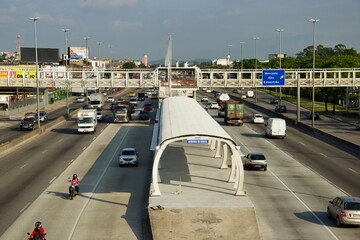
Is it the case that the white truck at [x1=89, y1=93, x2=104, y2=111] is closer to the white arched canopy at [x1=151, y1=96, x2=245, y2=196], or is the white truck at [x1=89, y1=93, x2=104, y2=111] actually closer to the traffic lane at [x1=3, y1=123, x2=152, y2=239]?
the traffic lane at [x1=3, y1=123, x2=152, y2=239]

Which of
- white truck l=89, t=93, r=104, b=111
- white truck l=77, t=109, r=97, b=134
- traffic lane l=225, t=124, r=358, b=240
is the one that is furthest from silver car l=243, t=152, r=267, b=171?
white truck l=89, t=93, r=104, b=111

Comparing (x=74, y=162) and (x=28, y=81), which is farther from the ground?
(x=28, y=81)

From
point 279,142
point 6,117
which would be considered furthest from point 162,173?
point 6,117

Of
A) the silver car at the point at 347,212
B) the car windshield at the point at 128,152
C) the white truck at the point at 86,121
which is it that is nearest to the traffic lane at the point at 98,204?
the car windshield at the point at 128,152

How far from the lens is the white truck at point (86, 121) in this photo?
65875 millimetres

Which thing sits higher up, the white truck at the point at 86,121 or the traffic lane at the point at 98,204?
the white truck at the point at 86,121

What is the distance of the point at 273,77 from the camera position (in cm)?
7712

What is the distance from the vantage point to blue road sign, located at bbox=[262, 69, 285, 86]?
252 feet

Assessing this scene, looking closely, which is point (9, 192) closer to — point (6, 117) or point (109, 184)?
point (109, 184)

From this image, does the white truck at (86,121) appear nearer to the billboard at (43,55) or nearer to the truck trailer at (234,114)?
the truck trailer at (234,114)

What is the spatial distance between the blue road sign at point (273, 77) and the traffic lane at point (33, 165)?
22.4m

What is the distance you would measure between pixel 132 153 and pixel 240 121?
3308cm

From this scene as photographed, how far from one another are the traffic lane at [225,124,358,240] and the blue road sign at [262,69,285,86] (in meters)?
29.1

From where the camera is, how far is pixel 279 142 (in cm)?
5891
